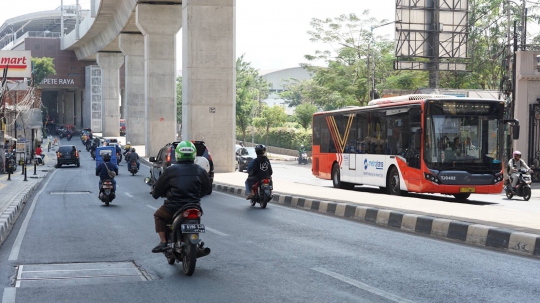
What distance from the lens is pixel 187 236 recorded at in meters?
8.67

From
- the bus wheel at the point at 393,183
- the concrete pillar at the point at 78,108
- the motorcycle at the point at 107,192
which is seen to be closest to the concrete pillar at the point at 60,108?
the concrete pillar at the point at 78,108

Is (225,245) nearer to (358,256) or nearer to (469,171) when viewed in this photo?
(358,256)

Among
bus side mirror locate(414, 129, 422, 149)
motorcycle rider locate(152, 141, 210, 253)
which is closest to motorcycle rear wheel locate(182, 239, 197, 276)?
motorcycle rider locate(152, 141, 210, 253)

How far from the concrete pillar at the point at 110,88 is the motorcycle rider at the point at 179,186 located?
77707 millimetres

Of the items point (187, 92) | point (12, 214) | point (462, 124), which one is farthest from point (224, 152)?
point (12, 214)

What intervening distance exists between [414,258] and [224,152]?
2638cm

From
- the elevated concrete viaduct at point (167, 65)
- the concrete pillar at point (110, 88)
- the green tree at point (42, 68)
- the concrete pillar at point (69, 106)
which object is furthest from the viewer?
the concrete pillar at point (69, 106)

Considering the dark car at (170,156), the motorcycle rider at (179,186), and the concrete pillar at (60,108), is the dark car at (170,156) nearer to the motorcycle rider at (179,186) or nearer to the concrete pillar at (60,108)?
the motorcycle rider at (179,186)

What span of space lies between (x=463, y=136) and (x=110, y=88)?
70.6m

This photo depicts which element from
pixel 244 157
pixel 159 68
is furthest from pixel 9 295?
pixel 159 68

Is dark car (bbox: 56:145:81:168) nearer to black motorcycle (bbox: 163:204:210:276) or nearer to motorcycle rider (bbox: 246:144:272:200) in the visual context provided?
motorcycle rider (bbox: 246:144:272:200)

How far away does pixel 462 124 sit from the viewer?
20.9m

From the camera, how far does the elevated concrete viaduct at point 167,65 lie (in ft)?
115

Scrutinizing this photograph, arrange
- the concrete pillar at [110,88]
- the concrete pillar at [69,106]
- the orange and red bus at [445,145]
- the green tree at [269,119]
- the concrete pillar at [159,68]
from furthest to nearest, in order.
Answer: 1. the concrete pillar at [69,106]
2. the concrete pillar at [110,88]
3. the green tree at [269,119]
4. the concrete pillar at [159,68]
5. the orange and red bus at [445,145]
